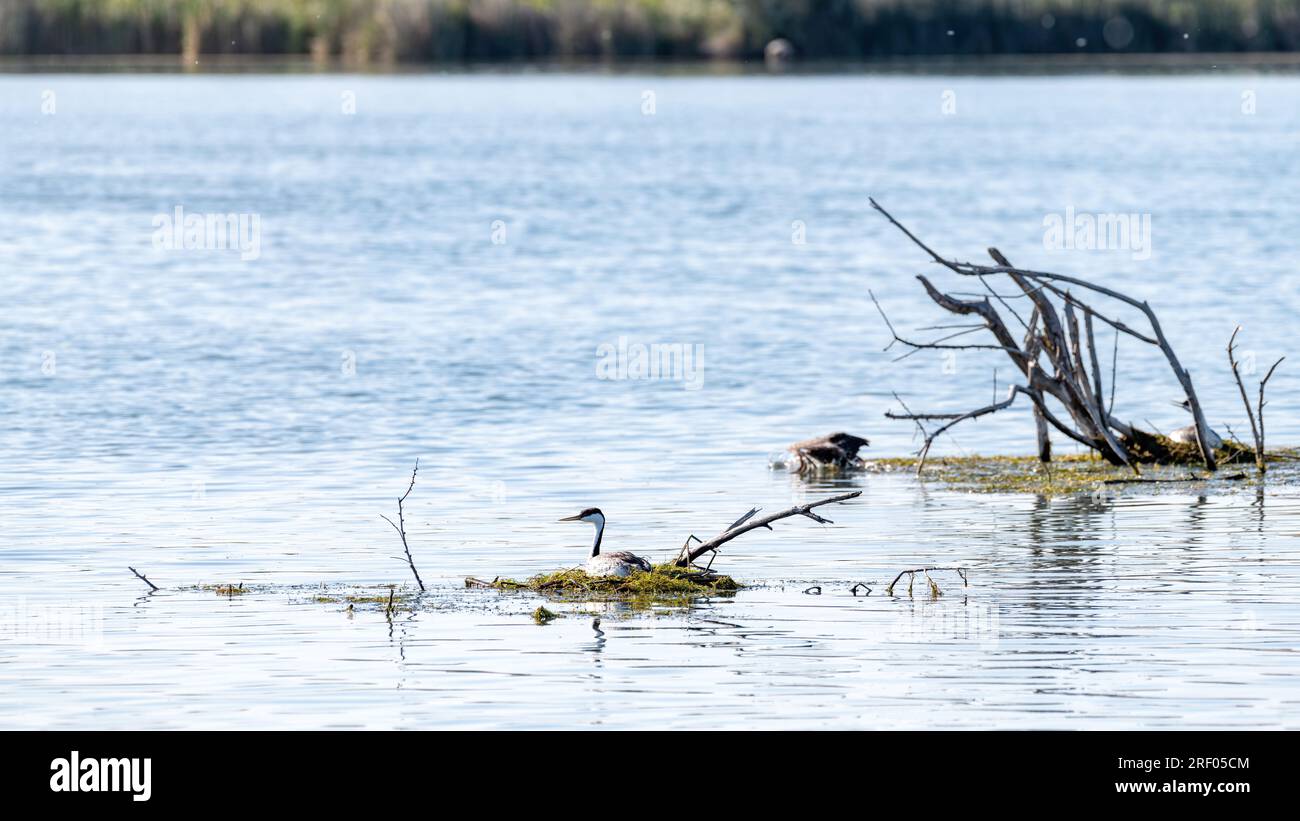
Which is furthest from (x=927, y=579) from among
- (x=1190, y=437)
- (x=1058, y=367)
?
(x=1190, y=437)

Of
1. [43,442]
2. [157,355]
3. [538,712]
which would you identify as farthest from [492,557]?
[157,355]

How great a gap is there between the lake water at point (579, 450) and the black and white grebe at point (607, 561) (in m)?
0.50

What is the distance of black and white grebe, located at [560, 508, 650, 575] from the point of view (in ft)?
43.2

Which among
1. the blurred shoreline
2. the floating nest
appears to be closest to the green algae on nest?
the floating nest

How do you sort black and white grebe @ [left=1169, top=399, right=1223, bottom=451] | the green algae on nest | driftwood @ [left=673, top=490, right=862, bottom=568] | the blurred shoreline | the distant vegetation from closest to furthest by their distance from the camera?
driftwood @ [left=673, top=490, right=862, bottom=568] → the green algae on nest → black and white grebe @ [left=1169, top=399, right=1223, bottom=451] → the distant vegetation → the blurred shoreline

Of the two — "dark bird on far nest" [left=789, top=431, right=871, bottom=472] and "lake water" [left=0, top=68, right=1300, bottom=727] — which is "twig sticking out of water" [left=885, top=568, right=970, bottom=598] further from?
"dark bird on far nest" [left=789, top=431, right=871, bottom=472]

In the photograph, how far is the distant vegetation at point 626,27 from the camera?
3297 inches

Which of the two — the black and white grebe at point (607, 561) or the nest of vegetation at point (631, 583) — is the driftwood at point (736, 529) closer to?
the nest of vegetation at point (631, 583)

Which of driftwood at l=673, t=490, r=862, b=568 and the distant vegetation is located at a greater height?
the distant vegetation

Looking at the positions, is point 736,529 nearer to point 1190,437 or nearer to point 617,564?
point 617,564

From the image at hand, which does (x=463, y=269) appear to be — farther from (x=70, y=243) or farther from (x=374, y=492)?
(x=374, y=492)

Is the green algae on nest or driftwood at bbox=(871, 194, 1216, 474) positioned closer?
driftwood at bbox=(871, 194, 1216, 474)

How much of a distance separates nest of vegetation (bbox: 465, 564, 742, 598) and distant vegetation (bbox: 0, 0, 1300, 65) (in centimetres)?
6957

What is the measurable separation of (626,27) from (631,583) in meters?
77.5
